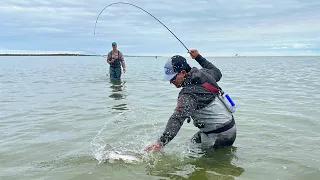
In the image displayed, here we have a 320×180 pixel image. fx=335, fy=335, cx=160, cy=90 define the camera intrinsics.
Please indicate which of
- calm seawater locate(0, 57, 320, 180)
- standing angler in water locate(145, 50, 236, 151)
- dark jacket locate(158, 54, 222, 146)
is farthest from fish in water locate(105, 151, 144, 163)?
dark jacket locate(158, 54, 222, 146)

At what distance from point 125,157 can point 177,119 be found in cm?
137

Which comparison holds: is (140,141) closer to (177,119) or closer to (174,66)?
(177,119)

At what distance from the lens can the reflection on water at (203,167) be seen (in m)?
5.19

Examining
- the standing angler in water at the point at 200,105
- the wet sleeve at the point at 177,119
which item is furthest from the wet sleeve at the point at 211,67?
the wet sleeve at the point at 177,119

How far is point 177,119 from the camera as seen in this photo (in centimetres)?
487

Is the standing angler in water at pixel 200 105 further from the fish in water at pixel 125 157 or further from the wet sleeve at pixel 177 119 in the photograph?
the fish in water at pixel 125 157


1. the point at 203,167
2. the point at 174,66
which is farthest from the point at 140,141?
the point at 174,66

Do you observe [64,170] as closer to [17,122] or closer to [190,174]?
[190,174]

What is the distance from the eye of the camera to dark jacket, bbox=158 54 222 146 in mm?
4867

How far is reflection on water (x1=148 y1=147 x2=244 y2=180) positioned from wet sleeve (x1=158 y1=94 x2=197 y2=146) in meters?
0.70

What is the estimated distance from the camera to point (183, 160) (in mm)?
5898

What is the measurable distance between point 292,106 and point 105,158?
802cm

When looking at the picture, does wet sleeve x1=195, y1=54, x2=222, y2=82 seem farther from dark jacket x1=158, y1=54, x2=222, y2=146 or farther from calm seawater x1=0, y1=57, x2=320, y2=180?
calm seawater x1=0, y1=57, x2=320, y2=180

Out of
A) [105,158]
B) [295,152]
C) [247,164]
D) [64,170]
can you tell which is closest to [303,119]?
[295,152]
